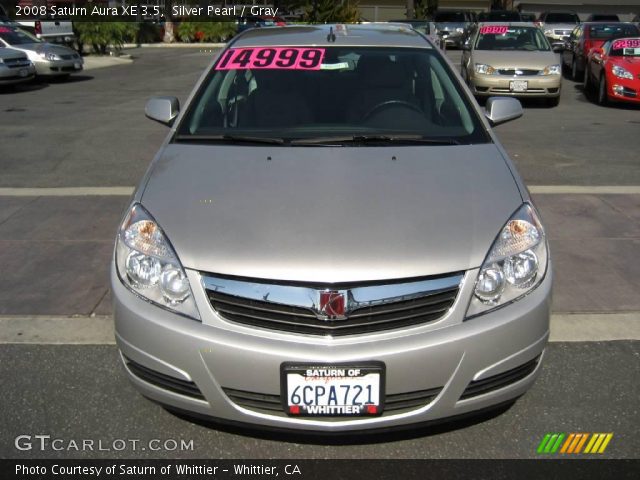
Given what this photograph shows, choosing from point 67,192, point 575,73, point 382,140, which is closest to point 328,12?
point 575,73

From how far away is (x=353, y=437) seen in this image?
3.02 meters

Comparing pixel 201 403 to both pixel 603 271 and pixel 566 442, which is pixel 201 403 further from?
pixel 603 271

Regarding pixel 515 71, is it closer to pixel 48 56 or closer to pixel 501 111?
pixel 501 111

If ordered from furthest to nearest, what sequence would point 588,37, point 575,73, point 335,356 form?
point 575,73
point 588,37
point 335,356

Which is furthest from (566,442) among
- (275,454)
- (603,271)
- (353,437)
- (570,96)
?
(570,96)

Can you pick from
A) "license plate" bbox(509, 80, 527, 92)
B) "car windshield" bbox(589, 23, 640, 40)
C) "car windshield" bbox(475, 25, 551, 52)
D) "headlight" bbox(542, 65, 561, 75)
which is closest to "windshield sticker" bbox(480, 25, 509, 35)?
"car windshield" bbox(475, 25, 551, 52)

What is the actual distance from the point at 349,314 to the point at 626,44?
1320 cm

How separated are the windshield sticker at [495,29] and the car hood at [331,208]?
12.3 meters

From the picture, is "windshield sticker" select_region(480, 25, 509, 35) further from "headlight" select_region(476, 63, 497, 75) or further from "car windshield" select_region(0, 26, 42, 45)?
"car windshield" select_region(0, 26, 42, 45)

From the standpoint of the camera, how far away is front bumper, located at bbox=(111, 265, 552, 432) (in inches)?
106

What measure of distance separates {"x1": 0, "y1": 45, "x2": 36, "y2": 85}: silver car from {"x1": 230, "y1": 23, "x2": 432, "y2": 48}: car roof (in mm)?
13230

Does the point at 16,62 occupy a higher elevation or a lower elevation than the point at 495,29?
lower

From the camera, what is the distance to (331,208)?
312cm

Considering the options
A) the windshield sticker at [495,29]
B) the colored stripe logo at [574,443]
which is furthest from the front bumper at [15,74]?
the colored stripe logo at [574,443]
